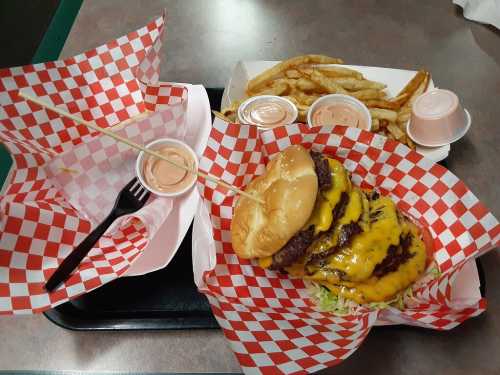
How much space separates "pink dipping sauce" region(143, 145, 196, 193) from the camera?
1.90 m

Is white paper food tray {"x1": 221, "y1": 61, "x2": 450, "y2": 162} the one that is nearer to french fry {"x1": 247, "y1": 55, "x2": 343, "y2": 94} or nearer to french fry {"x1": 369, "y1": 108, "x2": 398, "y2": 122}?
french fry {"x1": 247, "y1": 55, "x2": 343, "y2": 94}

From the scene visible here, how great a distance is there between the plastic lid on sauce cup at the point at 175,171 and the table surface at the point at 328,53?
24.3 inches

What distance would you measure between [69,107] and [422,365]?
75.0 inches

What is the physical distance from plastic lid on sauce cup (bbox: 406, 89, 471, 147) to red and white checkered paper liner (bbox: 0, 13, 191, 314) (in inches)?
43.3

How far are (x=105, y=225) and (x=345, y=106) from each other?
125 cm

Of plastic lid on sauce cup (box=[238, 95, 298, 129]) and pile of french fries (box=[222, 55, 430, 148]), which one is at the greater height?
pile of french fries (box=[222, 55, 430, 148])

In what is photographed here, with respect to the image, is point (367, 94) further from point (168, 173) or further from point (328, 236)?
point (168, 173)

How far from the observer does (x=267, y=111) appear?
2.12m

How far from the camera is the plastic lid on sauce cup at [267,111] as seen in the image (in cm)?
208

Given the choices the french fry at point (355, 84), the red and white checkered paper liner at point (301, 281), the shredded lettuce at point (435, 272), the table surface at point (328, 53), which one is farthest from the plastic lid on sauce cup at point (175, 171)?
the shredded lettuce at point (435, 272)

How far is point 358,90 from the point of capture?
2.15 meters

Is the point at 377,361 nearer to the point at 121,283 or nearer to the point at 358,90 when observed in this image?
the point at 121,283

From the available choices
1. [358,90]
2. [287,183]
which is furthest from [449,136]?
[287,183]

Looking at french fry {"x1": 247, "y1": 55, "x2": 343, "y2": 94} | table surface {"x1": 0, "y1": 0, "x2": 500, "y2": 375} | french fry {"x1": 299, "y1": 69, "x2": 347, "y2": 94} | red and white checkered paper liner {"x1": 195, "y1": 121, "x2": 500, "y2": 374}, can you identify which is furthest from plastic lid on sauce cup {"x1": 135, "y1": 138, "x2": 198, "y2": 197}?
french fry {"x1": 299, "y1": 69, "x2": 347, "y2": 94}
